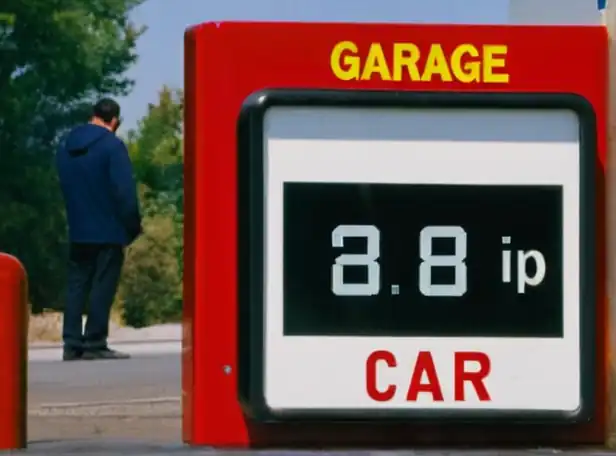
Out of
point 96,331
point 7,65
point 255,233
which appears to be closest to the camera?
point 255,233

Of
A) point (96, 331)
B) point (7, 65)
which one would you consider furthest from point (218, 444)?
point (7, 65)

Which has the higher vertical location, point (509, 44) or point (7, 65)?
point (7, 65)

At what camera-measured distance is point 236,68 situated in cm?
307

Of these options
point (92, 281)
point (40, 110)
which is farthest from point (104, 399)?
point (40, 110)

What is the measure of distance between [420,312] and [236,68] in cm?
59

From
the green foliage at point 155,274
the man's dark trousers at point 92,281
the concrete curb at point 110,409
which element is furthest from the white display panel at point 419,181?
the green foliage at point 155,274

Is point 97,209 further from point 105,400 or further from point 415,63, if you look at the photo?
point 415,63

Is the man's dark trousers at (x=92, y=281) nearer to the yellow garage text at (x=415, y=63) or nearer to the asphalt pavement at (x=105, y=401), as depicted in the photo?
the asphalt pavement at (x=105, y=401)

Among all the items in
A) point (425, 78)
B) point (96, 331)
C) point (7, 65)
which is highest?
point (7, 65)

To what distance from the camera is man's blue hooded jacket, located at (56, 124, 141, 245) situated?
8.39 metres

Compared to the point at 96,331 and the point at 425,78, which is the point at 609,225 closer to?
the point at 425,78

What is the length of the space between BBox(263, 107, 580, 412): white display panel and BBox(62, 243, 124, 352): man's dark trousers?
581 cm

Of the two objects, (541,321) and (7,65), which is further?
(7,65)

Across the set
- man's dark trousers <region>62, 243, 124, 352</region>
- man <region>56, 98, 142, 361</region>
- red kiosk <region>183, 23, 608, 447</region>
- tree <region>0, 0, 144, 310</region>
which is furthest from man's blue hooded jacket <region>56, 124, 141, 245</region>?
tree <region>0, 0, 144, 310</region>
